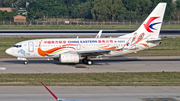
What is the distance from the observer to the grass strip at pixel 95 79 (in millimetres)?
21516

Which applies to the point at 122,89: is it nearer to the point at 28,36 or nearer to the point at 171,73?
the point at 171,73

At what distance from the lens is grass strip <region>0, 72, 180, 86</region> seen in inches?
847

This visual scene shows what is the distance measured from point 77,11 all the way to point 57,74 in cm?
11828

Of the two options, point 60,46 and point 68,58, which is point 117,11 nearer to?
point 60,46

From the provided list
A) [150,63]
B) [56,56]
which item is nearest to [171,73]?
[150,63]

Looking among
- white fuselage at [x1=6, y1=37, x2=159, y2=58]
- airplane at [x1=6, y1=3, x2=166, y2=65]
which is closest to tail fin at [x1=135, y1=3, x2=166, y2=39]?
airplane at [x1=6, y1=3, x2=166, y2=65]

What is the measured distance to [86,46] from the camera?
32.0 metres

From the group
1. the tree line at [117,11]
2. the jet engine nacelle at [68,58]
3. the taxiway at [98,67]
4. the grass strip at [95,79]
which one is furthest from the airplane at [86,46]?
the tree line at [117,11]

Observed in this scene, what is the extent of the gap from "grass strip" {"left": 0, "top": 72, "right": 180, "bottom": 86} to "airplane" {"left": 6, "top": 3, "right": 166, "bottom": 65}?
5430 mm

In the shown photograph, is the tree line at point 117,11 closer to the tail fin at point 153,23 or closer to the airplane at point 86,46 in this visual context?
the tail fin at point 153,23

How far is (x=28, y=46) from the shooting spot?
103ft

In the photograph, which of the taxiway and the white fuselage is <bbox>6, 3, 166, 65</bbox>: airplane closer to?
the white fuselage

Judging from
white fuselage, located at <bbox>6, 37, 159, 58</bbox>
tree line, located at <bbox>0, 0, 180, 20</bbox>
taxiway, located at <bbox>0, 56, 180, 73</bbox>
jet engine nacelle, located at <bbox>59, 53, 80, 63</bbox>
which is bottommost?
taxiway, located at <bbox>0, 56, 180, 73</bbox>

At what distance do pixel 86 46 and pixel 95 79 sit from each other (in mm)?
9153
